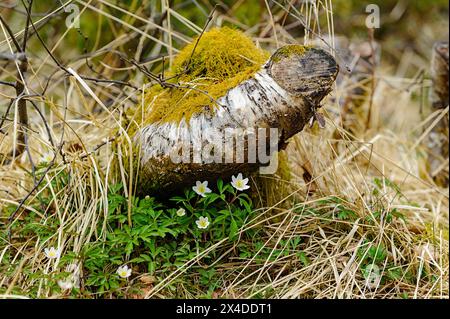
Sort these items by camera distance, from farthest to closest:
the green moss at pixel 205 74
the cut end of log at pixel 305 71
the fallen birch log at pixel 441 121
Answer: the fallen birch log at pixel 441 121
the green moss at pixel 205 74
the cut end of log at pixel 305 71

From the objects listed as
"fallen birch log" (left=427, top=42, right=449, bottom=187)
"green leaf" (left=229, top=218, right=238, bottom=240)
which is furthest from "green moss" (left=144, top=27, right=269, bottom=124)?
"fallen birch log" (left=427, top=42, right=449, bottom=187)

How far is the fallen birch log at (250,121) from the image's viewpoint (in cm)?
203

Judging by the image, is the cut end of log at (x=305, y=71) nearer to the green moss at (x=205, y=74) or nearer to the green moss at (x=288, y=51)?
the green moss at (x=288, y=51)

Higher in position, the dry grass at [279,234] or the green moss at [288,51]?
the green moss at [288,51]

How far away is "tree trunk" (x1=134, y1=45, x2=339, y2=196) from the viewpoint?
6.64 ft

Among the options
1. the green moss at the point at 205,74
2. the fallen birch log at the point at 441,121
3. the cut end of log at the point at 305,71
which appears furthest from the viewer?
the fallen birch log at the point at 441,121

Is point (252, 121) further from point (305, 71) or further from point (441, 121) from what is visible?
point (441, 121)

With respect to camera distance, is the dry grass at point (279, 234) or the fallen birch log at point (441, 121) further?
the fallen birch log at point (441, 121)

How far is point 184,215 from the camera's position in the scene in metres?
2.19

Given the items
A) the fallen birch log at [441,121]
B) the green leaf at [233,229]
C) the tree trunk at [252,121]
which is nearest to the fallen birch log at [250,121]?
the tree trunk at [252,121]

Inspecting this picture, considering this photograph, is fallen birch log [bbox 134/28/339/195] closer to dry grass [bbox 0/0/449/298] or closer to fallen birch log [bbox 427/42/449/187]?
dry grass [bbox 0/0/449/298]
